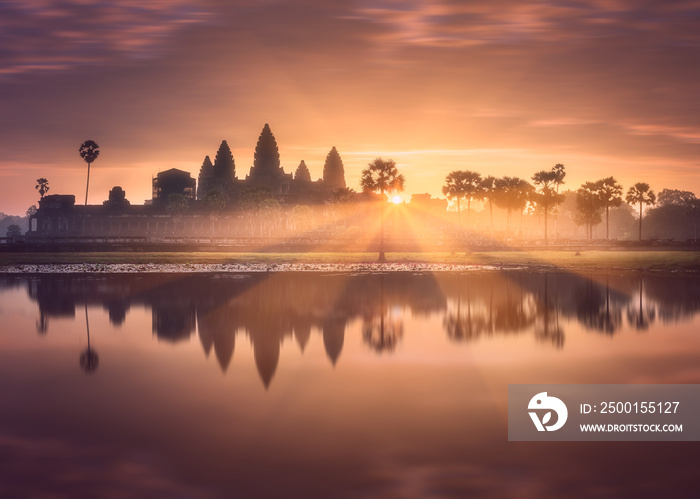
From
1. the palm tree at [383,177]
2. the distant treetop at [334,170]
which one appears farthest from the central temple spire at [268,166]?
the palm tree at [383,177]

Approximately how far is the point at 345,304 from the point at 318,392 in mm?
15067

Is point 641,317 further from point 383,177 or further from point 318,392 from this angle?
point 383,177

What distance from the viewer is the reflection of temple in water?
20.1 metres

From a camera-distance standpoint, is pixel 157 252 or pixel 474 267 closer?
pixel 474 267

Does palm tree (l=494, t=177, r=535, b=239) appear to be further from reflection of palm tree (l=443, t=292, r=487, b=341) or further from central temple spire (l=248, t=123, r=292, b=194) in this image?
reflection of palm tree (l=443, t=292, r=487, b=341)

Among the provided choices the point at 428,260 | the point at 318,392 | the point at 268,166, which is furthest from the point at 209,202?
the point at 318,392

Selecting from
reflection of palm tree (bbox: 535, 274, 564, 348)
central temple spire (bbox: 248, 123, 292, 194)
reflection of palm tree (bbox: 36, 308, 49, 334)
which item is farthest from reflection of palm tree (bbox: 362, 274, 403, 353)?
central temple spire (bbox: 248, 123, 292, 194)

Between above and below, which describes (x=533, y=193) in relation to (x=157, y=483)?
above

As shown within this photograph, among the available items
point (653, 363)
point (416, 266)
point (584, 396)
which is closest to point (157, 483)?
point (584, 396)

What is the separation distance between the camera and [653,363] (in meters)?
15.7

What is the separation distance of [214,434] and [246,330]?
1040cm

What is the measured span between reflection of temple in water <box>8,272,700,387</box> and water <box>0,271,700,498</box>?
0.17 meters

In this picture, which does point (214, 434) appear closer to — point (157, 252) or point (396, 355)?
point (396, 355)

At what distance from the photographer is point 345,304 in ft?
92.0
